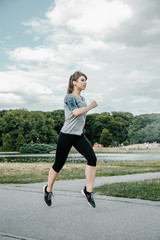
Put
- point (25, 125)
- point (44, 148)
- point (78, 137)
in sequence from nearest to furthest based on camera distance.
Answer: point (78, 137)
point (44, 148)
point (25, 125)

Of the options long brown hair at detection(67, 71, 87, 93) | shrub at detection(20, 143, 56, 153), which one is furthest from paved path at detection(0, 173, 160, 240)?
shrub at detection(20, 143, 56, 153)

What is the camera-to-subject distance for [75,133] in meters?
4.25

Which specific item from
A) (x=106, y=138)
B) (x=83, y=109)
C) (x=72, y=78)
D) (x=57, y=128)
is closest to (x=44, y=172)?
(x=72, y=78)

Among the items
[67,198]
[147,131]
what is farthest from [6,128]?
[67,198]

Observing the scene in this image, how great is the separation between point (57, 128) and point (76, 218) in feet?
251

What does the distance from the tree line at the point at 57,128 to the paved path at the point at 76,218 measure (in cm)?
4280

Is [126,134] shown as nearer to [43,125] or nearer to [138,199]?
[43,125]

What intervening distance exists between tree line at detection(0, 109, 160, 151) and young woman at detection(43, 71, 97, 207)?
141 feet

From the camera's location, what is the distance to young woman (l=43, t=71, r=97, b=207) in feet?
13.9

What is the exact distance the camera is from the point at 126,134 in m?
83.1

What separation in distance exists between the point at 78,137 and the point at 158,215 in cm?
140

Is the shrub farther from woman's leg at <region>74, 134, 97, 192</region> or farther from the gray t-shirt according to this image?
the gray t-shirt

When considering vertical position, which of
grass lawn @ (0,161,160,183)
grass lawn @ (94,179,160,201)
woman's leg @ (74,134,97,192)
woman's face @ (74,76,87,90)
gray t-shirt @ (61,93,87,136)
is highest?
woman's face @ (74,76,87,90)


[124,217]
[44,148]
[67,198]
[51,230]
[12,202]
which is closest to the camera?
[51,230]
